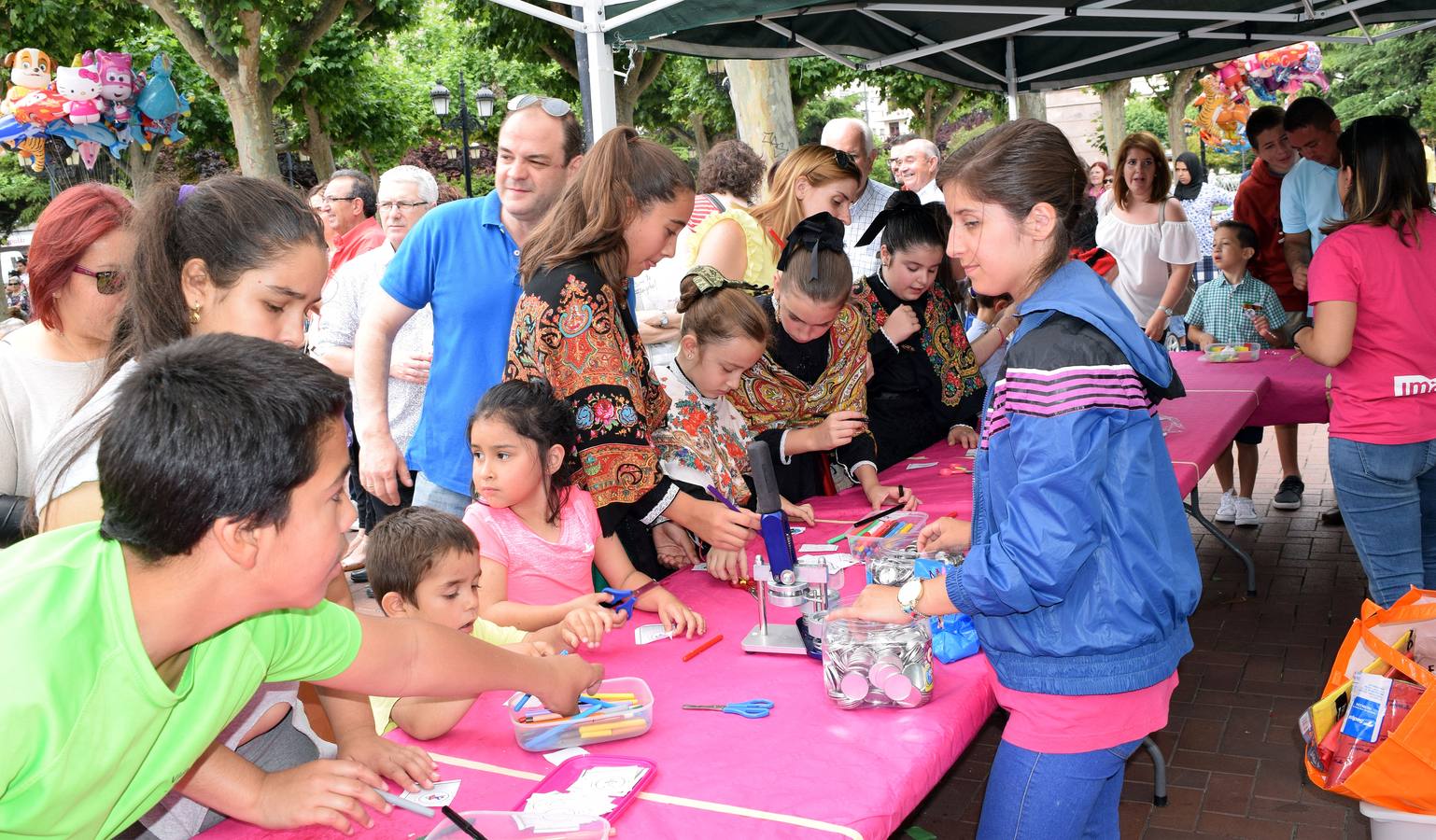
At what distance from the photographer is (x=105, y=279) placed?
6.46 feet

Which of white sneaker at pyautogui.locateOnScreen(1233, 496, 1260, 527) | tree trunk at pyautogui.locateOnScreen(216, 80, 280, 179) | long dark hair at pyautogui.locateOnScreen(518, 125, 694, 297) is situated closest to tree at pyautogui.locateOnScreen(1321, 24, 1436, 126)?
white sneaker at pyautogui.locateOnScreen(1233, 496, 1260, 527)

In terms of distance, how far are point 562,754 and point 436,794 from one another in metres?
0.19

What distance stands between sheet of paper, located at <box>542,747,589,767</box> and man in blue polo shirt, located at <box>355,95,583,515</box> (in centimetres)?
129

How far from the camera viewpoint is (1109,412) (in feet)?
5.18

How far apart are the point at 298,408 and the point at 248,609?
0.24 meters

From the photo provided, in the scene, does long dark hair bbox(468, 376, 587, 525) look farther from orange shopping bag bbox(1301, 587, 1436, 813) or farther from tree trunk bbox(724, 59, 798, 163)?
tree trunk bbox(724, 59, 798, 163)

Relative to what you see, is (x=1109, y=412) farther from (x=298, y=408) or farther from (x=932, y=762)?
(x=298, y=408)

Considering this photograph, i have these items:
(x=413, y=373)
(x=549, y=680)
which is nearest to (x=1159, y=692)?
(x=549, y=680)

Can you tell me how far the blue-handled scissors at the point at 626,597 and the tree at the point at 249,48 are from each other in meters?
8.91

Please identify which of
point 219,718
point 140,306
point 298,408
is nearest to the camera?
point 298,408

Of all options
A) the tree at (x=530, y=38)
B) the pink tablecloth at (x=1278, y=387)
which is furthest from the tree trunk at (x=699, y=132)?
the pink tablecloth at (x=1278, y=387)

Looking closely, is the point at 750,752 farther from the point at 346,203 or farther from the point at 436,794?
the point at 346,203

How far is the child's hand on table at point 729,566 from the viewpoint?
2395 mm

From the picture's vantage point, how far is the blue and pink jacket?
155 centimetres
